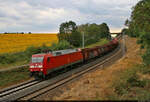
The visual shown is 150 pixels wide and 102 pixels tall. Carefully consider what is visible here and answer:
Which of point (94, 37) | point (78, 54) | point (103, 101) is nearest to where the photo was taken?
point (103, 101)

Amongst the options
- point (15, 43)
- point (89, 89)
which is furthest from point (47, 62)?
point (15, 43)

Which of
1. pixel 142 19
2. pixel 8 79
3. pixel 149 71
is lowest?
pixel 8 79

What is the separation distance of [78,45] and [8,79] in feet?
160

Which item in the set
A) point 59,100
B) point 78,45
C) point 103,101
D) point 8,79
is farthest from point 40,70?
point 78,45

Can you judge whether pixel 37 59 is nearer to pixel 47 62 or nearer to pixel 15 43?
A: pixel 47 62

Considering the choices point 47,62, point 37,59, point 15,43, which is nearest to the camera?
point 47,62

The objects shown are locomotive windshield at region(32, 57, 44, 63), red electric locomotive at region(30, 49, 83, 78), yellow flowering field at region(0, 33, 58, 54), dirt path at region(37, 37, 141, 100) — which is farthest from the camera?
yellow flowering field at region(0, 33, 58, 54)

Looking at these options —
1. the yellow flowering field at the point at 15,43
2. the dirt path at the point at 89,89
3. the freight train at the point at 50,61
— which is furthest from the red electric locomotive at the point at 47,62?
the yellow flowering field at the point at 15,43

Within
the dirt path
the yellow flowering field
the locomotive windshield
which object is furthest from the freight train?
the yellow flowering field

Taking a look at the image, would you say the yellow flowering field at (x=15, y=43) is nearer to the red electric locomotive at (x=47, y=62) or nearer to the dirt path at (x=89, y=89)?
the red electric locomotive at (x=47, y=62)

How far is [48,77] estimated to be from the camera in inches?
859

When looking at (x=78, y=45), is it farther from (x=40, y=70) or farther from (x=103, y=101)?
(x=103, y=101)

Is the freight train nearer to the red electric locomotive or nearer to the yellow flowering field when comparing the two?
the red electric locomotive

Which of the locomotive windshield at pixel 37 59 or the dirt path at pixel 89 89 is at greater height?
the locomotive windshield at pixel 37 59
